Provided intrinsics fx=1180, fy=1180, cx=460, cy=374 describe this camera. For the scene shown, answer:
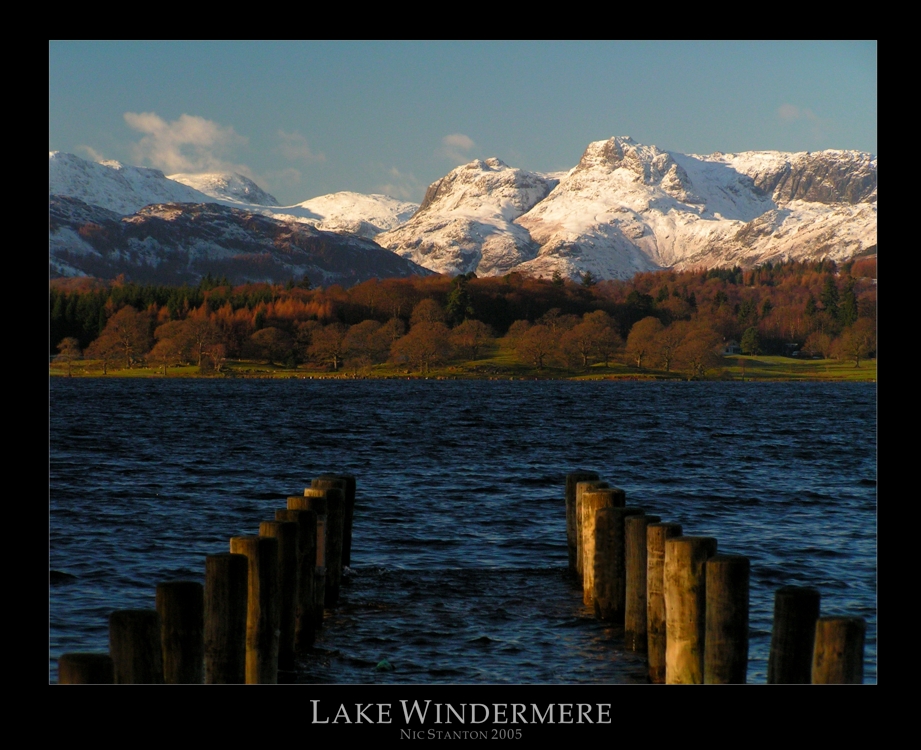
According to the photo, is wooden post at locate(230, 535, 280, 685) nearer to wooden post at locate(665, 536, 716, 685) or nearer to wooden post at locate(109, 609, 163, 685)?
wooden post at locate(109, 609, 163, 685)

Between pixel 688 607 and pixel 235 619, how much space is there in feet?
15.5

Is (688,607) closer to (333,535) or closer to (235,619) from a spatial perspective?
(235,619)

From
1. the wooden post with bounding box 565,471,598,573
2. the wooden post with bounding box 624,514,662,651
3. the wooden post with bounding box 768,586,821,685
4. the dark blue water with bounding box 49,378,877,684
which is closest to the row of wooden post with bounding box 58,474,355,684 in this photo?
the dark blue water with bounding box 49,378,877,684

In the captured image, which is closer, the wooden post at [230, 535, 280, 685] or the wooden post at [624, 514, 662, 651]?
the wooden post at [230, 535, 280, 685]

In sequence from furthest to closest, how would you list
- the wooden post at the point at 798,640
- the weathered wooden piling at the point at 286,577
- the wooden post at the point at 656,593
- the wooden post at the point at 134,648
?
the weathered wooden piling at the point at 286,577, the wooden post at the point at 656,593, the wooden post at the point at 798,640, the wooden post at the point at 134,648

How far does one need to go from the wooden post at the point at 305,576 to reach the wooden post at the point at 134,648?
17.8 ft

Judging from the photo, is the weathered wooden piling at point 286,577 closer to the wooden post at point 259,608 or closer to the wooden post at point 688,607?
the wooden post at point 259,608

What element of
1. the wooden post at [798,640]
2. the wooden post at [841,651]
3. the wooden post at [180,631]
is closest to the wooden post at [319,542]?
the wooden post at [180,631]

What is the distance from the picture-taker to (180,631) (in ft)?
35.9

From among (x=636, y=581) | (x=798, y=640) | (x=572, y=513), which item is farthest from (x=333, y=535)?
(x=798, y=640)

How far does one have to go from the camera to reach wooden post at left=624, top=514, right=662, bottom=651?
1495 cm

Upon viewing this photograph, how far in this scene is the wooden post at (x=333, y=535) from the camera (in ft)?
61.8

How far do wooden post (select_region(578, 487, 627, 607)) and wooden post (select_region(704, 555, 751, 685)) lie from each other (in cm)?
576
